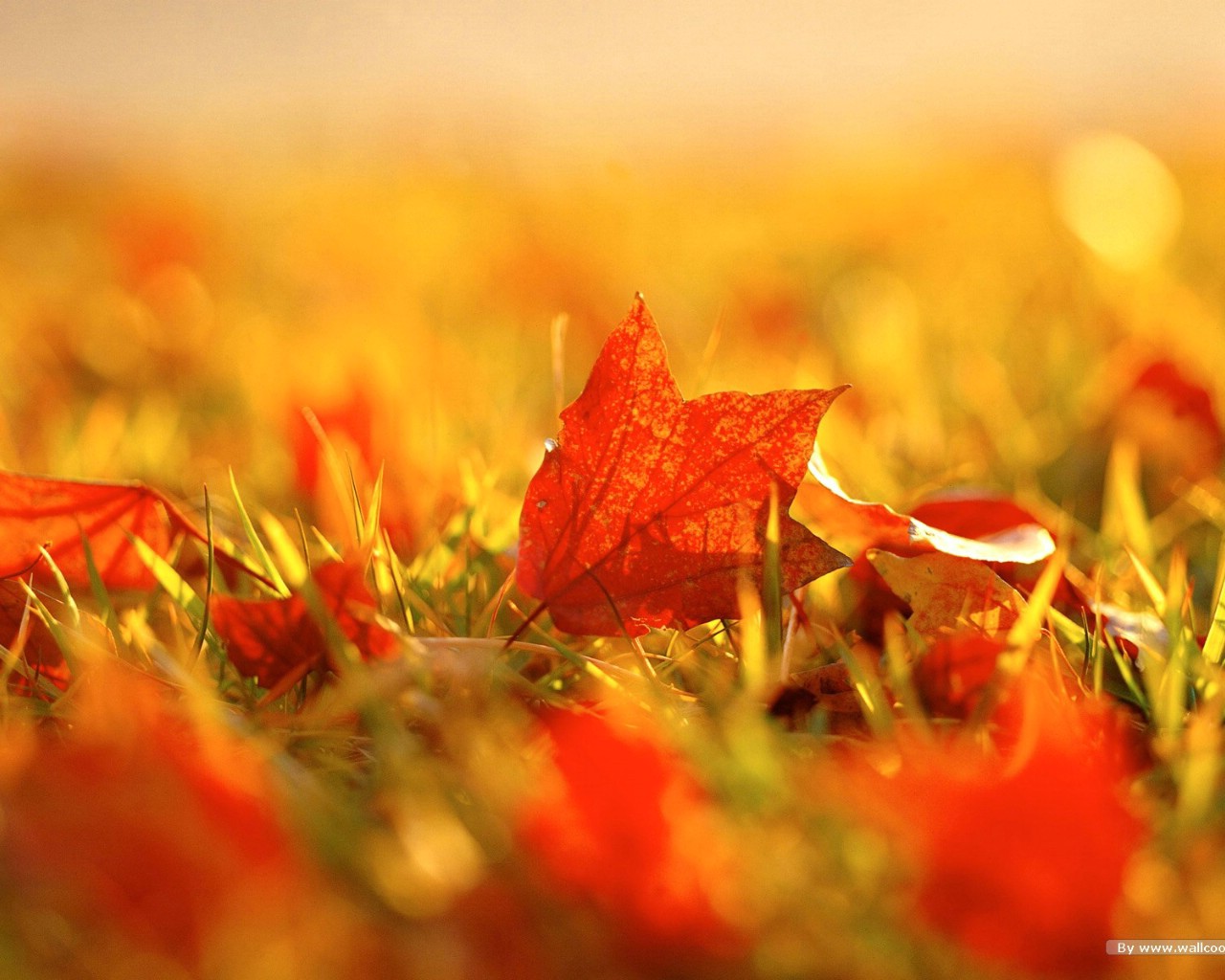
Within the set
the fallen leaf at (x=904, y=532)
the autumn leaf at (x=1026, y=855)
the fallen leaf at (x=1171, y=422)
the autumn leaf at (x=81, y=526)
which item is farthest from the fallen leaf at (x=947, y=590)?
the fallen leaf at (x=1171, y=422)

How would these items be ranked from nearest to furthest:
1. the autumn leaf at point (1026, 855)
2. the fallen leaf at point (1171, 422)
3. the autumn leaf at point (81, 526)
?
the autumn leaf at point (1026, 855)
the autumn leaf at point (81, 526)
the fallen leaf at point (1171, 422)

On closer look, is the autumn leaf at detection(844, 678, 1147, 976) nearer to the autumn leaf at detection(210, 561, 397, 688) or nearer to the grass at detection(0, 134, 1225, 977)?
the grass at detection(0, 134, 1225, 977)

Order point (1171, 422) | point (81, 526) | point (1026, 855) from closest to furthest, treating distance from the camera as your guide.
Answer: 1. point (1026, 855)
2. point (81, 526)
3. point (1171, 422)

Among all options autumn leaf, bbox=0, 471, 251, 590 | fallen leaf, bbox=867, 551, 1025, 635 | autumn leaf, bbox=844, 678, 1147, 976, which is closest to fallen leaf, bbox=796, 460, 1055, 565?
fallen leaf, bbox=867, 551, 1025, 635

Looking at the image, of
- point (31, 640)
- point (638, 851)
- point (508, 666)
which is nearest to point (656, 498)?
point (508, 666)

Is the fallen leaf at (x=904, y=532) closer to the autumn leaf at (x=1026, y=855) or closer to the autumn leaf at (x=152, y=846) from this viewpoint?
the autumn leaf at (x=1026, y=855)

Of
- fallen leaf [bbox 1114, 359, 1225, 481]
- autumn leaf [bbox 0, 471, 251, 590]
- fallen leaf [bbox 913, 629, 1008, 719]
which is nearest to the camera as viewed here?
fallen leaf [bbox 913, 629, 1008, 719]

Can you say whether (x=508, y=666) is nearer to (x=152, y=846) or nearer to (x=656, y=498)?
(x=656, y=498)
